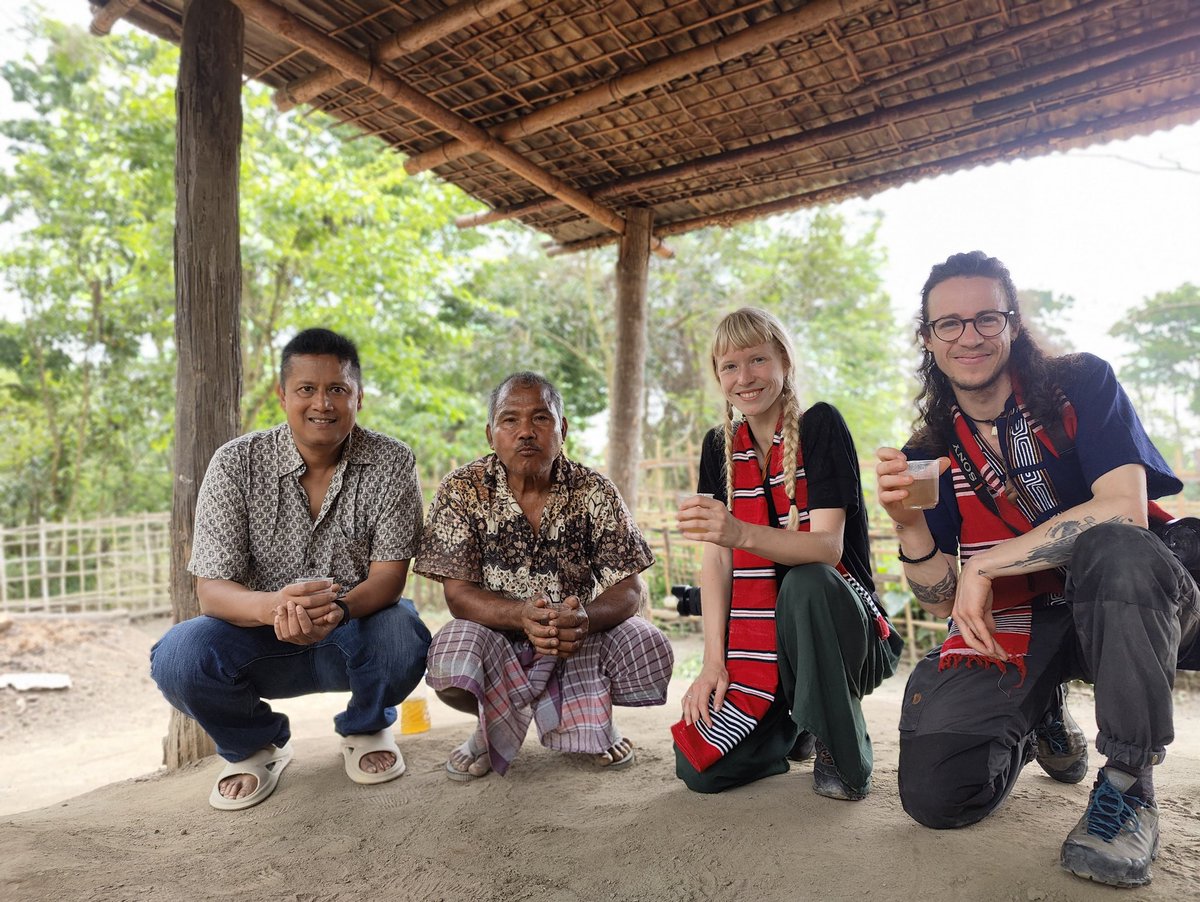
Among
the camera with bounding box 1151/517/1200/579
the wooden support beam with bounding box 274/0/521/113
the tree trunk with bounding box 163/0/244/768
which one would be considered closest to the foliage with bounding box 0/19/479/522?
the wooden support beam with bounding box 274/0/521/113

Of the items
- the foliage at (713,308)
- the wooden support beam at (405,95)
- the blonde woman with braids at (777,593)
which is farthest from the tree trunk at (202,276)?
the foliage at (713,308)

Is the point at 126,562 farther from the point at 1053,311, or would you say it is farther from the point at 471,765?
the point at 1053,311

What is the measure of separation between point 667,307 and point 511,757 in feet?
39.7

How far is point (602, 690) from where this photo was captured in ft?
8.69

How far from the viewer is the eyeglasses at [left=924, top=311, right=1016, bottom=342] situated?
2115 mm

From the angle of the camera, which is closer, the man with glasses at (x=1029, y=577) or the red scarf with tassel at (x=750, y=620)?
the man with glasses at (x=1029, y=577)

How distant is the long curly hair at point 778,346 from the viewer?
2.39 metres

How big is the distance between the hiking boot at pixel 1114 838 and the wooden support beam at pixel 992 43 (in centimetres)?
300

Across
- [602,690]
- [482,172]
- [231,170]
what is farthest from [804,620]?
[482,172]

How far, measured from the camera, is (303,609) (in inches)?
89.9

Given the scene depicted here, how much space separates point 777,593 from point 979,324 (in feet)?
3.16

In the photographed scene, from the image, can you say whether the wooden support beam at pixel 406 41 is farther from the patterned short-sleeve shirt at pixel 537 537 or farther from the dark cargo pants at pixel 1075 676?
the dark cargo pants at pixel 1075 676

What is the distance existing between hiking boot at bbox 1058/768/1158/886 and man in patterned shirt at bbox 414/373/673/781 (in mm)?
1322

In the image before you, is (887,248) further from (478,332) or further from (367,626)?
(367,626)
